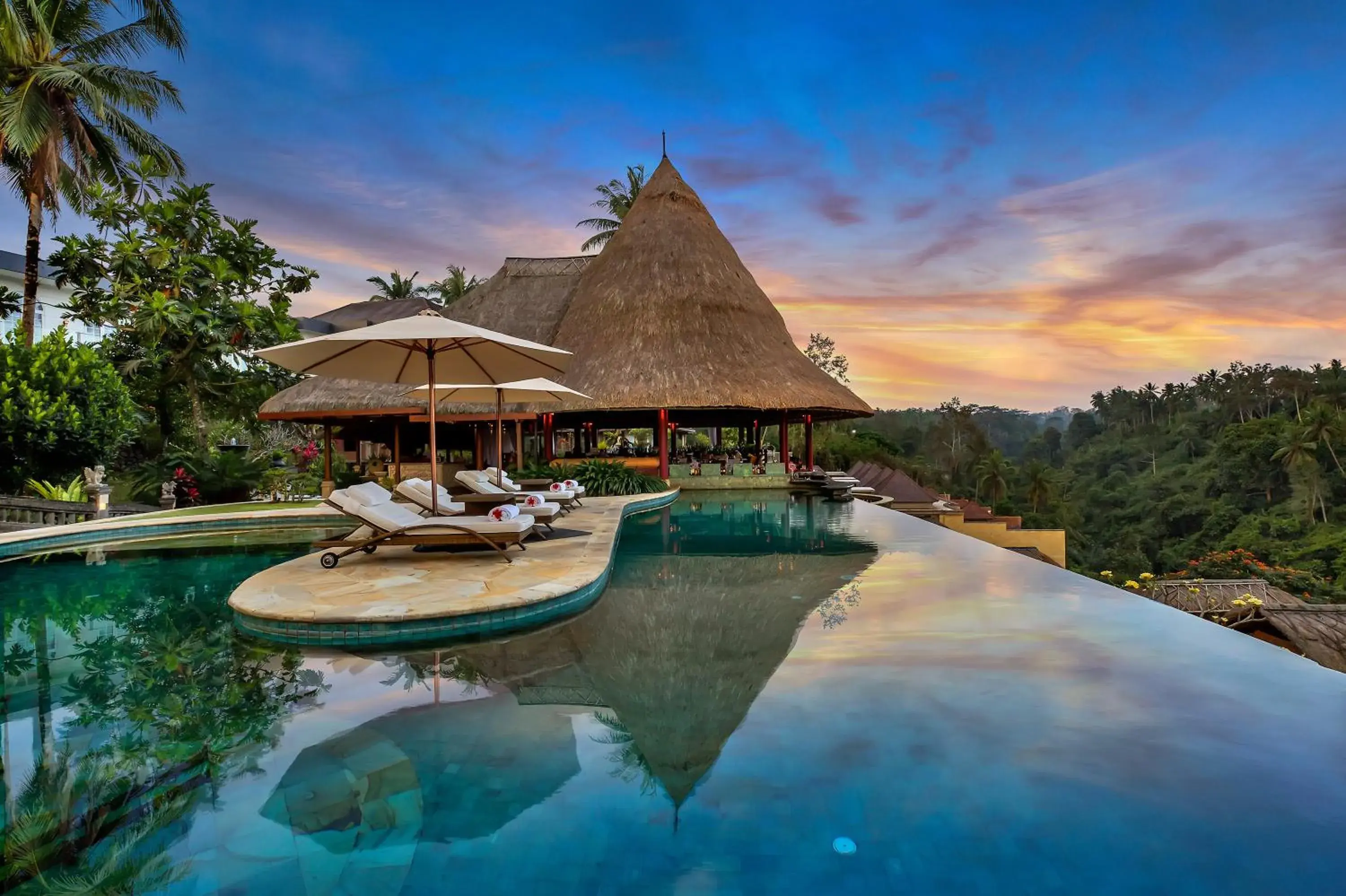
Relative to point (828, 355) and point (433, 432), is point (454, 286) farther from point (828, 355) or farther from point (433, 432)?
point (433, 432)

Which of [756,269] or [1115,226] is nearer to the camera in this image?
[1115,226]

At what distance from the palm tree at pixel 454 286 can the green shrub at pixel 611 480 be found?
20473mm

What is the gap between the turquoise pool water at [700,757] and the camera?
7.06 ft

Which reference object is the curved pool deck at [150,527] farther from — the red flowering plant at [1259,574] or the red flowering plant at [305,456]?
the red flowering plant at [1259,574]

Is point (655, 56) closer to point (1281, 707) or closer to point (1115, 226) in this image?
point (1115, 226)

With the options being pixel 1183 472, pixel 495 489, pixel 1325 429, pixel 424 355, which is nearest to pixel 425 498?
pixel 495 489

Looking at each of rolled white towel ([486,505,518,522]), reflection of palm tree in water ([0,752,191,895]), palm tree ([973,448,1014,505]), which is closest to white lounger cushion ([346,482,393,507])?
rolled white towel ([486,505,518,522])

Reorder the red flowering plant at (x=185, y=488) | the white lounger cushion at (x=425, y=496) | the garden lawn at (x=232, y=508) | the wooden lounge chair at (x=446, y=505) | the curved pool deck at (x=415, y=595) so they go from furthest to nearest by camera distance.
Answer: the red flowering plant at (x=185, y=488) → the garden lawn at (x=232, y=508) → the white lounger cushion at (x=425, y=496) → the wooden lounge chair at (x=446, y=505) → the curved pool deck at (x=415, y=595)

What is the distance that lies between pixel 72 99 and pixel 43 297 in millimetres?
29010

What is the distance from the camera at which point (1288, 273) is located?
72.5 ft

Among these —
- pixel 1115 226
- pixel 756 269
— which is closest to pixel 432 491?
pixel 1115 226

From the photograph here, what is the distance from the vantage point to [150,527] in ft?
33.7

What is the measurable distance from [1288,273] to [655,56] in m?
22.2

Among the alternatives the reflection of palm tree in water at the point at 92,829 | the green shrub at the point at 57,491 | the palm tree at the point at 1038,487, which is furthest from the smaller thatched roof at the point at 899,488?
the palm tree at the point at 1038,487
